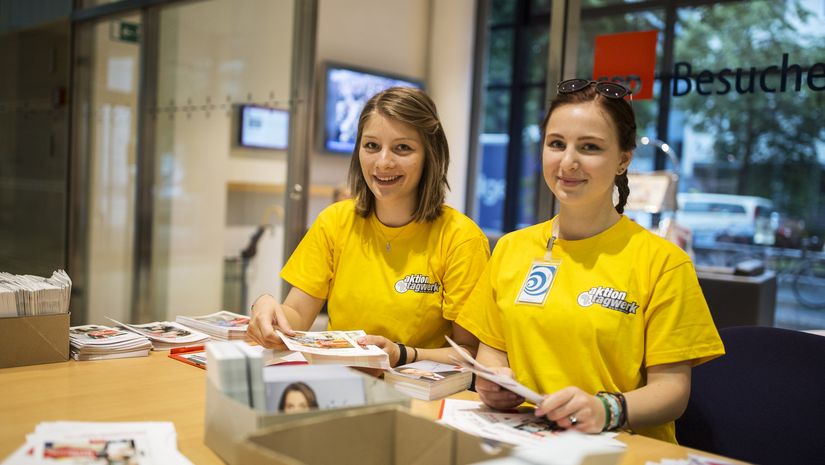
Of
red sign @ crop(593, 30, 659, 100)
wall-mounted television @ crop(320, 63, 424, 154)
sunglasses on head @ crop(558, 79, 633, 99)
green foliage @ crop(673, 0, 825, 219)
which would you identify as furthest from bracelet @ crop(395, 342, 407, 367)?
green foliage @ crop(673, 0, 825, 219)

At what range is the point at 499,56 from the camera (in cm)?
820

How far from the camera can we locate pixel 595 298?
63.3 inches

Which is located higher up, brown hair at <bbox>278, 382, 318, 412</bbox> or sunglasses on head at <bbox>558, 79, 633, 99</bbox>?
sunglasses on head at <bbox>558, 79, 633, 99</bbox>

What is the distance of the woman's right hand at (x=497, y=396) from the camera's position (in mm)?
1480

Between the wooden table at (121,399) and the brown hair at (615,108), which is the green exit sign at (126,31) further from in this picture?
the brown hair at (615,108)

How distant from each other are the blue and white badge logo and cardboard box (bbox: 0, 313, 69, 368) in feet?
3.70

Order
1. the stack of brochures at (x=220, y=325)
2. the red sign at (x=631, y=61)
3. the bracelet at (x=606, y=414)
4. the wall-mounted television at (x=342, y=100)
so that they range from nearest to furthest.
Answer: the bracelet at (x=606, y=414), the stack of brochures at (x=220, y=325), the red sign at (x=631, y=61), the wall-mounted television at (x=342, y=100)

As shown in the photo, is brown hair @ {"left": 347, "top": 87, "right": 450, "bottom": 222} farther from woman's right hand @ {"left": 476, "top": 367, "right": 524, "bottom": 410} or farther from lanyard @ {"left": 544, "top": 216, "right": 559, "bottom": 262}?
woman's right hand @ {"left": 476, "top": 367, "right": 524, "bottom": 410}

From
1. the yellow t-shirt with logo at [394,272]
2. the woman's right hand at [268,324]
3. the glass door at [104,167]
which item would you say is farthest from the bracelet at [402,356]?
the glass door at [104,167]

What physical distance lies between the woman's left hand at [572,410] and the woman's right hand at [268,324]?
2.42ft

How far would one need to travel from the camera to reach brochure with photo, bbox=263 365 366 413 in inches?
45.3

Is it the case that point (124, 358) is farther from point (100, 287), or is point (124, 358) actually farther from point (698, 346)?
point (100, 287)

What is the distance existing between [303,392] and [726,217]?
6617mm

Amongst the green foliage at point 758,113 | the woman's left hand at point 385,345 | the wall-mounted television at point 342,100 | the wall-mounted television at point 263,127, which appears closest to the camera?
the woman's left hand at point 385,345
